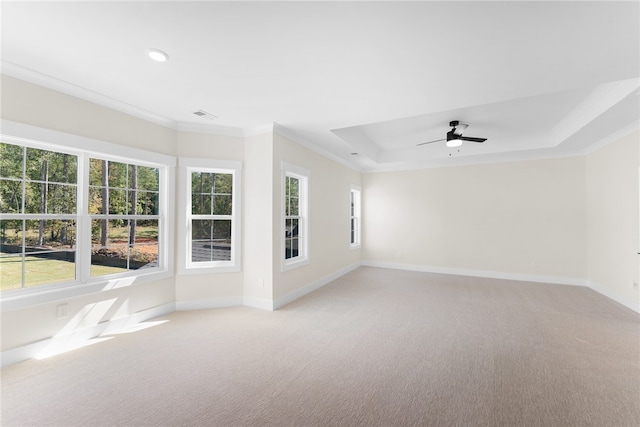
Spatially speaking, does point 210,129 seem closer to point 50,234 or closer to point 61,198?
point 61,198

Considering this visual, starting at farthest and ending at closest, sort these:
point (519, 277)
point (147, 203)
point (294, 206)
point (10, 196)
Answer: point (519, 277) < point (294, 206) < point (147, 203) < point (10, 196)

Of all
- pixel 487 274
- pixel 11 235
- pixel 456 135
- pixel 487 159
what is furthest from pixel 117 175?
pixel 487 274

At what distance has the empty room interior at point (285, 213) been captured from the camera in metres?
1.85

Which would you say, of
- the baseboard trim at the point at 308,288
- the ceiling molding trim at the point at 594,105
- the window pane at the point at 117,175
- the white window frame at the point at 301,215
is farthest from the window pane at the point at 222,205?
the ceiling molding trim at the point at 594,105

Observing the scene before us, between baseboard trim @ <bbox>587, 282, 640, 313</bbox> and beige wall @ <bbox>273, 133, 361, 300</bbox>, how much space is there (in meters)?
4.65

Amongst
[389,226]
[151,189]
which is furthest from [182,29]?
[389,226]

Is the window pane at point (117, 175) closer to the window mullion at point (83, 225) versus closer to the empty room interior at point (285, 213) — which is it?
the empty room interior at point (285, 213)

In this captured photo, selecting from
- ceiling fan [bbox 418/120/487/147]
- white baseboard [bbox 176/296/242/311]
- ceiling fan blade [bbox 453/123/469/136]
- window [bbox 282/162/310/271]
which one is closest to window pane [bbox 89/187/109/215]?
white baseboard [bbox 176/296/242/311]

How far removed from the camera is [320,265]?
202 inches

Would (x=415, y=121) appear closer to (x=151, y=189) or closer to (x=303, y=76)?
(x=303, y=76)

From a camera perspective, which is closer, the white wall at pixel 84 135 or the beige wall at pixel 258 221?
the white wall at pixel 84 135

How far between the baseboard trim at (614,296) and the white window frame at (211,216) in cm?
586

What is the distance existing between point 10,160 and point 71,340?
1881 millimetres

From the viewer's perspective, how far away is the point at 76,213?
290cm
